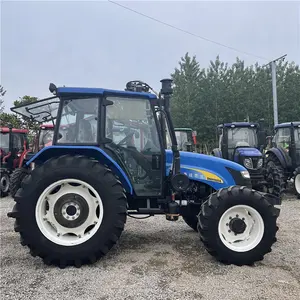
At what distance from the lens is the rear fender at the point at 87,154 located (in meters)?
3.91

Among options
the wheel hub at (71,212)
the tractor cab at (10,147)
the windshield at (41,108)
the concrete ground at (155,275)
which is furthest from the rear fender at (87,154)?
the tractor cab at (10,147)

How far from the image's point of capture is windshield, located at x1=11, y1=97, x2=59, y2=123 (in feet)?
14.9

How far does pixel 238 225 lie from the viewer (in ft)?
12.6

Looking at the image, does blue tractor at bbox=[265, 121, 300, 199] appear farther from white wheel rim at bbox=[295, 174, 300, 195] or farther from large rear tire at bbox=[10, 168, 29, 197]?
large rear tire at bbox=[10, 168, 29, 197]

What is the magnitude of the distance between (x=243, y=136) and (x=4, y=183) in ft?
24.0

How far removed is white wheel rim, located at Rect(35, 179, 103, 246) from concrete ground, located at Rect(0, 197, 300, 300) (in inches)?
15.5

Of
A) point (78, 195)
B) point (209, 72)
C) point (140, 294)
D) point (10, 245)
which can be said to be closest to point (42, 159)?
point (78, 195)

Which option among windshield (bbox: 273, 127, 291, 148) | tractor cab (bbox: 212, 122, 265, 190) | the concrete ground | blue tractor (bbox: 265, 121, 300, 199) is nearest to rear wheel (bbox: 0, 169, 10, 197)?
the concrete ground

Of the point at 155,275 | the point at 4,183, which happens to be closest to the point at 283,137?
the point at 155,275

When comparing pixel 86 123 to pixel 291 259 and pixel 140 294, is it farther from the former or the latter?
pixel 291 259

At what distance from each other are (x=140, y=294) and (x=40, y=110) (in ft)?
9.99

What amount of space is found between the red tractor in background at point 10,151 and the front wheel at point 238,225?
306 inches

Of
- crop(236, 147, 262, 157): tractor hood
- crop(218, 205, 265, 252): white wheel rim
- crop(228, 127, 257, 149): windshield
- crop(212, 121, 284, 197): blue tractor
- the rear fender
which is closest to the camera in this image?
crop(218, 205, 265, 252): white wheel rim

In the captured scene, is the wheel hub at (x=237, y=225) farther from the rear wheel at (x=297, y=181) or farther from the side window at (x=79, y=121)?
the rear wheel at (x=297, y=181)
